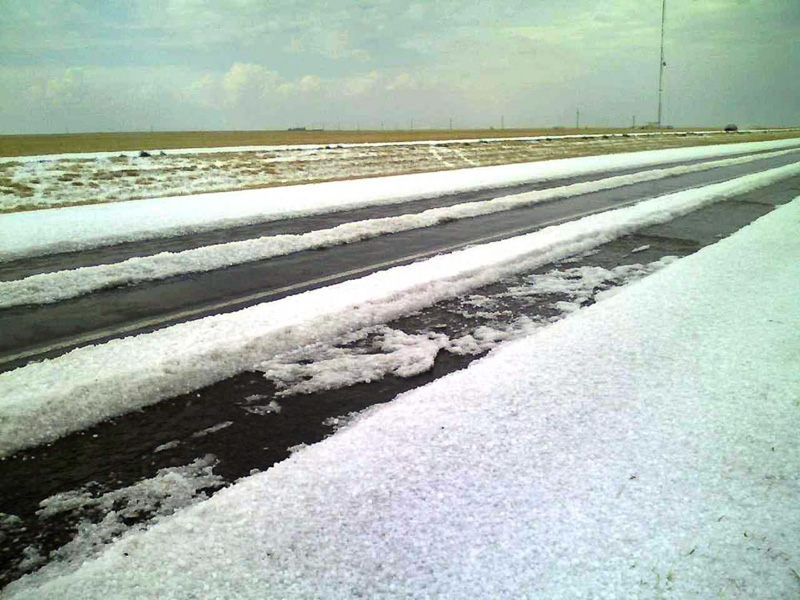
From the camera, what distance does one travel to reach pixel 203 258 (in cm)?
853

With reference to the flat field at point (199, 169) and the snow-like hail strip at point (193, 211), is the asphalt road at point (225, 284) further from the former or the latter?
the flat field at point (199, 169)

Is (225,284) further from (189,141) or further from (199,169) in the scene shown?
(189,141)

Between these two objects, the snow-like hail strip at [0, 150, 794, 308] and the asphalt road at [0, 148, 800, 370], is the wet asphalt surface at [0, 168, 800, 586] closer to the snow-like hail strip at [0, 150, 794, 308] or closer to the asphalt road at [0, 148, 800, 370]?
the asphalt road at [0, 148, 800, 370]

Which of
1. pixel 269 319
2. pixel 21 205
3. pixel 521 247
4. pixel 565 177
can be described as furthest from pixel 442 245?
pixel 565 177

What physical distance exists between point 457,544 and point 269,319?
3.52 metres

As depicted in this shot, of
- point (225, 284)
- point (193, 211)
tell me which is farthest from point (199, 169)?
point (225, 284)

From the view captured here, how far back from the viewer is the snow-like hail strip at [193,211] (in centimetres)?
1032

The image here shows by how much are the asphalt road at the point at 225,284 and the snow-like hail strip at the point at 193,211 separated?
0.81 metres

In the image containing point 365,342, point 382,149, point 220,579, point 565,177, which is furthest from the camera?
point 382,149

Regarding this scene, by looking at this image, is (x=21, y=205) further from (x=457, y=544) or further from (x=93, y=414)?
(x=457, y=544)

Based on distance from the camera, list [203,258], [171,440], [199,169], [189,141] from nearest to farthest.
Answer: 1. [171,440]
2. [203,258]
3. [199,169]
4. [189,141]

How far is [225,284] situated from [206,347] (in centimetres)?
262

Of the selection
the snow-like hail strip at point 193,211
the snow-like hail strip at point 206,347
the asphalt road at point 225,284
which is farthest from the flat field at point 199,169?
the snow-like hail strip at point 206,347

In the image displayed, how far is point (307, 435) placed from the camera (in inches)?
133
